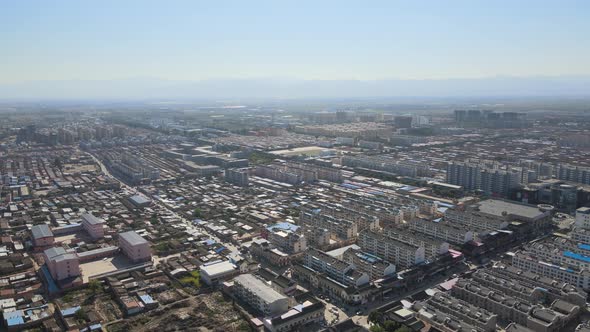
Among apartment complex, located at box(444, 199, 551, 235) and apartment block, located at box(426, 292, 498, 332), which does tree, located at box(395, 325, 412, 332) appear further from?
apartment complex, located at box(444, 199, 551, 235)

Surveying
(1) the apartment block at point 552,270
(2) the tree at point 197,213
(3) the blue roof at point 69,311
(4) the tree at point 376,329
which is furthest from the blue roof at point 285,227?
(1) the apartment block at point 552,270

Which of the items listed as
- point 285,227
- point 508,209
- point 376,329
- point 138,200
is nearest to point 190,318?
point 376,329

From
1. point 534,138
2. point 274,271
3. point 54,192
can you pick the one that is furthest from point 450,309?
point 534,138

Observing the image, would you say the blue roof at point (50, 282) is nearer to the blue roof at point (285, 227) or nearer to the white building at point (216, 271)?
the white building at point (216, 271)

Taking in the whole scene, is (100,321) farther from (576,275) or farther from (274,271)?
(576,275)

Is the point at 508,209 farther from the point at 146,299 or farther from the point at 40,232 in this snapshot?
the point at 40,232

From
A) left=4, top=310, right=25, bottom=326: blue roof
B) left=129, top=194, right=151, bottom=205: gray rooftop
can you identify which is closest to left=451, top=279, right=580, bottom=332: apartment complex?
left=4, top=310, right=25, bottom=326: blue roof
